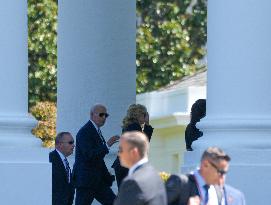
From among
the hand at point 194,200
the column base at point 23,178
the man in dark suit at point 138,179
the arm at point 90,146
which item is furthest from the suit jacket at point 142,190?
the arm at point 90,146

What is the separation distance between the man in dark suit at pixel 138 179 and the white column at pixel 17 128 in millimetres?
4708

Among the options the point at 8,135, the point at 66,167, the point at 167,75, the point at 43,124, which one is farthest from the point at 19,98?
the point at 167,75

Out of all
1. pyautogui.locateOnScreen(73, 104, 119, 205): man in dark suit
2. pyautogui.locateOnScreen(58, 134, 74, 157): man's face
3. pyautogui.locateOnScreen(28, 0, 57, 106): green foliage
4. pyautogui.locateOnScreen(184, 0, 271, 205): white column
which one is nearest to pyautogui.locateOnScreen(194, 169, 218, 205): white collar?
pyautogui.locateOnScreen(184, 0, 271, 205): white column

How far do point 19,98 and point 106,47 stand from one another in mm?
5386

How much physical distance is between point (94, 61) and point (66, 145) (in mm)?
3712

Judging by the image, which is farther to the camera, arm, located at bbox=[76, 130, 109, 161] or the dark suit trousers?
the dark suit trousers

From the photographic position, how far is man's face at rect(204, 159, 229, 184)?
15.7 metres

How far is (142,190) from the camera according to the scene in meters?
15.5

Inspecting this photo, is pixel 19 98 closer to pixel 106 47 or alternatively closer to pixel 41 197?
pixel 41 197

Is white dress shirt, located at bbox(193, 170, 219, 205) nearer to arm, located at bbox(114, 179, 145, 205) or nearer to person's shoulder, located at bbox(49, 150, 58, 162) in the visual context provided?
arm, located at bbox(114, 179, 145, 205)

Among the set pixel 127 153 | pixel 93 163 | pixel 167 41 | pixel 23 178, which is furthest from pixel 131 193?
pixel 167 41

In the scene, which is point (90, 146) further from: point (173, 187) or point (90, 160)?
point (173, 187)

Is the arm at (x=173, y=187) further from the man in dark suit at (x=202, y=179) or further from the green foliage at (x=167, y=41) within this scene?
the green foliage at (x=167, y=41)

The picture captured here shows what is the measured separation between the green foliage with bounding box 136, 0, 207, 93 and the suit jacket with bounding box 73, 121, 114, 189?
96.9 feet
